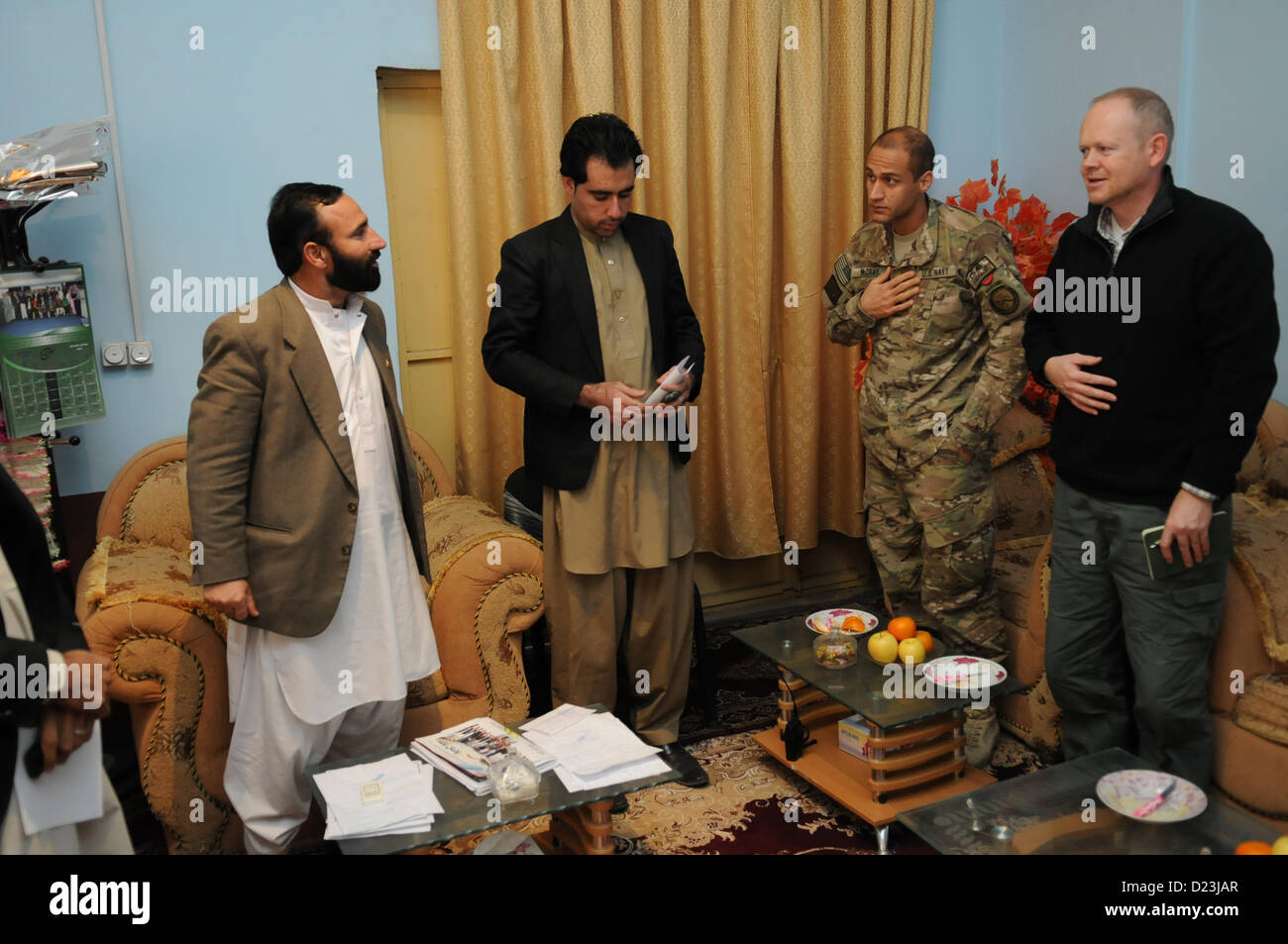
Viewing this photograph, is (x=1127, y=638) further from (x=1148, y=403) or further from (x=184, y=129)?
(x=184, y=129)

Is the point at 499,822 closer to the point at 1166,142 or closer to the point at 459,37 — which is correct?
the point at 1166,142

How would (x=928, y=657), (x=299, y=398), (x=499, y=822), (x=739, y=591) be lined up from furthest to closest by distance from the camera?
(x=739, y=591) < (x=928, y=657) < (x=299, y=398) < (x=499, y=822)

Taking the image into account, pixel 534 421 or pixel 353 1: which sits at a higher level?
pixel 353 1

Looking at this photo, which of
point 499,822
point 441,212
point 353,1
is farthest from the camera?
point 441,212

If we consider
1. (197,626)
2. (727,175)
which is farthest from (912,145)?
(197,626)

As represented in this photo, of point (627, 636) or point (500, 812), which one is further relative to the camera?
point (627, 636)

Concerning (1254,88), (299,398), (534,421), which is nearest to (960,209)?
(1254,88)

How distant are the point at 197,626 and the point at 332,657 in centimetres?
37

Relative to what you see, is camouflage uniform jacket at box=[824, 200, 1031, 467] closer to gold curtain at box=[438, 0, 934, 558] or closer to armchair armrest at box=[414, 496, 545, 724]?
gold curtain at box=[438, 0, 934, 558]

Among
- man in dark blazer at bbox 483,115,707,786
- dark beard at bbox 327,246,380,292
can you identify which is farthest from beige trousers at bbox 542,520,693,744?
dark beard at bbox 327,246,380,292

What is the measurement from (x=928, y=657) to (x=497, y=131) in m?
2.08

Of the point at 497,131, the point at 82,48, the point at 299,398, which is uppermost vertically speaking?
the point at 82,48

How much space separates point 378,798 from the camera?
198 centimetres

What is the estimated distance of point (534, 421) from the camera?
2.84 meters
